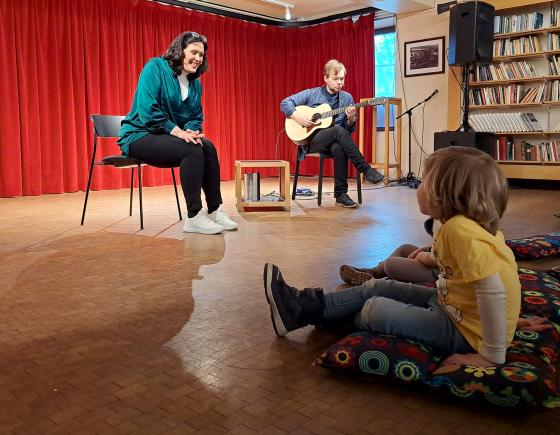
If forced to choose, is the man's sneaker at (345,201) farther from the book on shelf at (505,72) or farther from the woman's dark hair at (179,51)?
the book on shelf at (505,72)

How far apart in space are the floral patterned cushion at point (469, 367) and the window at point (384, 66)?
223 inches

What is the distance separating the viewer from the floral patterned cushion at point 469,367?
1.00 metres

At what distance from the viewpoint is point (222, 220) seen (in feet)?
9.98

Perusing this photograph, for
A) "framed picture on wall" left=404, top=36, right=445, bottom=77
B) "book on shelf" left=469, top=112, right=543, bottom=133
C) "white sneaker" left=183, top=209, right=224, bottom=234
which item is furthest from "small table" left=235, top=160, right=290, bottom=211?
"framed picture on wall" left=404, top=36, right=445, bottom=77

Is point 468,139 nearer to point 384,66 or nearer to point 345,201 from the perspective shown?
point 345,201

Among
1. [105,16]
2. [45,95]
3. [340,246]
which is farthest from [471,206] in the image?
[105,16]

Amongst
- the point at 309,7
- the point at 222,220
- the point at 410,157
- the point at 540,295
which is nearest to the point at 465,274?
the point at 540,295

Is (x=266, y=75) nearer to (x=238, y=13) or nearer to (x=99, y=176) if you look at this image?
(x=238, y=13)

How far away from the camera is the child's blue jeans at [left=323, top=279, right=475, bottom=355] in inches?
45.9

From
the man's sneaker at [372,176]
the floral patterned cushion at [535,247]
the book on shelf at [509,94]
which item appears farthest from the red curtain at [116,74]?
the floral patterned cushion at [535,247]

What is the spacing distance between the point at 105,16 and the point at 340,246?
159 inches

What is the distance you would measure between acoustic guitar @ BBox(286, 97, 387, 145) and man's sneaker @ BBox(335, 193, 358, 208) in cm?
51

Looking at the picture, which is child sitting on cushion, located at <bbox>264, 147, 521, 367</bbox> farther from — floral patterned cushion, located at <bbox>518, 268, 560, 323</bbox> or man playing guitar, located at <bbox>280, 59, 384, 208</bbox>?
man playing guitar, located at <bbox>280, 59, 384, 208</bbox>

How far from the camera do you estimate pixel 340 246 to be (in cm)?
254
